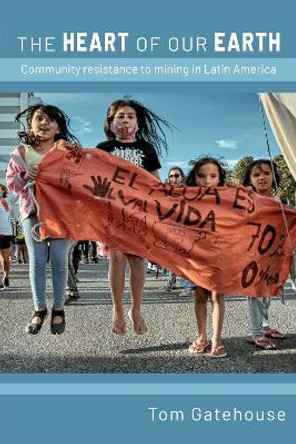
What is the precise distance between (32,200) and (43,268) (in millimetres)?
481

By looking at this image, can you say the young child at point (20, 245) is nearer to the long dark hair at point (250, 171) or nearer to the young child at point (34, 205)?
the long dark hair at point (250, 171)

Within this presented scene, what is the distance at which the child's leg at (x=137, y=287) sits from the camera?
14.5ft

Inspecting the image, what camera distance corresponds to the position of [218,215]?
4.36 meters

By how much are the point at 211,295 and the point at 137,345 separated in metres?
0.76

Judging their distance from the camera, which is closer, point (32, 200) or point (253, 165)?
point (32, 200)

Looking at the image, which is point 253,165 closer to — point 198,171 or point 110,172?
point 198,171

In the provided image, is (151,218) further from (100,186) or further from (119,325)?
(119,325)

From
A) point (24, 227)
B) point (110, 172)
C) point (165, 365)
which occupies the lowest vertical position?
point (165, 365)

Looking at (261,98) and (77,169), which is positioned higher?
(261,98)

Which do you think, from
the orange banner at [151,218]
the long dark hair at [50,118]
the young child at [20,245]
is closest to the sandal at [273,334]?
the orange banner at [151,218]

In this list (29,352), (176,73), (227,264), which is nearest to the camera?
(176,73)

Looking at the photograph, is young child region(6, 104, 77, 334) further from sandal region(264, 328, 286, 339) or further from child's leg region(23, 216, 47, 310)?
sandal region(264, 328, 286, 339)

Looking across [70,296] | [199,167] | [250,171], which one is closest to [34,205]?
[199,167]

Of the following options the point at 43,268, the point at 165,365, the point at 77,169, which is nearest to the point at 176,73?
the point at 77,169
